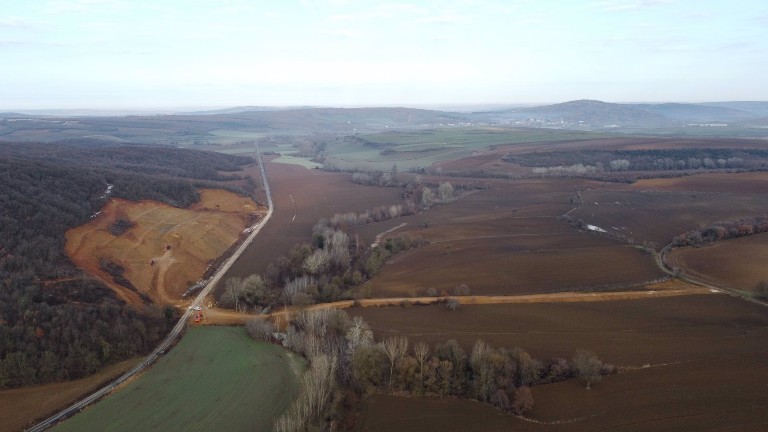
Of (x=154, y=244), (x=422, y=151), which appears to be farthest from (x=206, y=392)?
(x=422, y=151)

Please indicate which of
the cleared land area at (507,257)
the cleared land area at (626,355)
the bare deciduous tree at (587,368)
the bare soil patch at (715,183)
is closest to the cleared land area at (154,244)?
the cleared land area at (507,257)

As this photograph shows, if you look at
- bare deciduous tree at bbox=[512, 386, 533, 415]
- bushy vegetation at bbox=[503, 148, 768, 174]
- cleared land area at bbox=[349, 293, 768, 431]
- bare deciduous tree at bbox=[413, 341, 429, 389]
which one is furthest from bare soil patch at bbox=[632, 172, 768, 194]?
bare deciduous tree at bbox=[512, 386, 533, 415]

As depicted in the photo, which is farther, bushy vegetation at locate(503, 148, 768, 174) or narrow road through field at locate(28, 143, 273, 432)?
bushy vegetation at locate(503, 148, 768, 174)

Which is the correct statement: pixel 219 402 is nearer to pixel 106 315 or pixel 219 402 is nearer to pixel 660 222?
pixel 106 315

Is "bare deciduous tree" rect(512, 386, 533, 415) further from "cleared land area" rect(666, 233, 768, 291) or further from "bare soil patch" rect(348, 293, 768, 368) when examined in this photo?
"cleared land area" rect(666, 233, 768, 291)

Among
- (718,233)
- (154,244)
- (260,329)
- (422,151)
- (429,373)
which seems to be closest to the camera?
(429,373)

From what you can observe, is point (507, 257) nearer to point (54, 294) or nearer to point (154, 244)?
point (154, 244)
